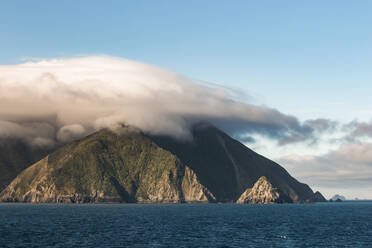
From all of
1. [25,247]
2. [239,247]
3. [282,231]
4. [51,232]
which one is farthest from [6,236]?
[282,231]

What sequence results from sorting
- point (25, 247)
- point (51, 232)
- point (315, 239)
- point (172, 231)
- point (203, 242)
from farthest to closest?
point (172, 231) → point (51, 232) → point (315, 239) → point (203, 242) → point (25, 247)

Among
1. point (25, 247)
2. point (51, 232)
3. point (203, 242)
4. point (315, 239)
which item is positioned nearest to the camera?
point (25, 247)

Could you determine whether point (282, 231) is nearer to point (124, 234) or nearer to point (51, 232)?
point (124, 234)

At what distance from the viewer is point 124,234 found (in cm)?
15088

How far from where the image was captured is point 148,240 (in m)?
135

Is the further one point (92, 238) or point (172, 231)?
point (172, 231)

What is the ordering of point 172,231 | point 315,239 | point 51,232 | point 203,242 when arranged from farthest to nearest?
point 172,231 → point 51,232 → point 315,239 → point 203,242

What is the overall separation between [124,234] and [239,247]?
43535 millimetres

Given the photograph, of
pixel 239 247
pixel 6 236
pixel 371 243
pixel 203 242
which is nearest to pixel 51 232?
A: pixel 6 236

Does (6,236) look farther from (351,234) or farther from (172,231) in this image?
(351,234)

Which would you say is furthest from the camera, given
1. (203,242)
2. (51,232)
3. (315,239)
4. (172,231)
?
(172,231)

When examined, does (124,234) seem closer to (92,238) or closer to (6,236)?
(92,238)

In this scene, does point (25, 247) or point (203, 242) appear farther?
point (203, 242)

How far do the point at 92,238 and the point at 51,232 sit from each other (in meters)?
22.7
